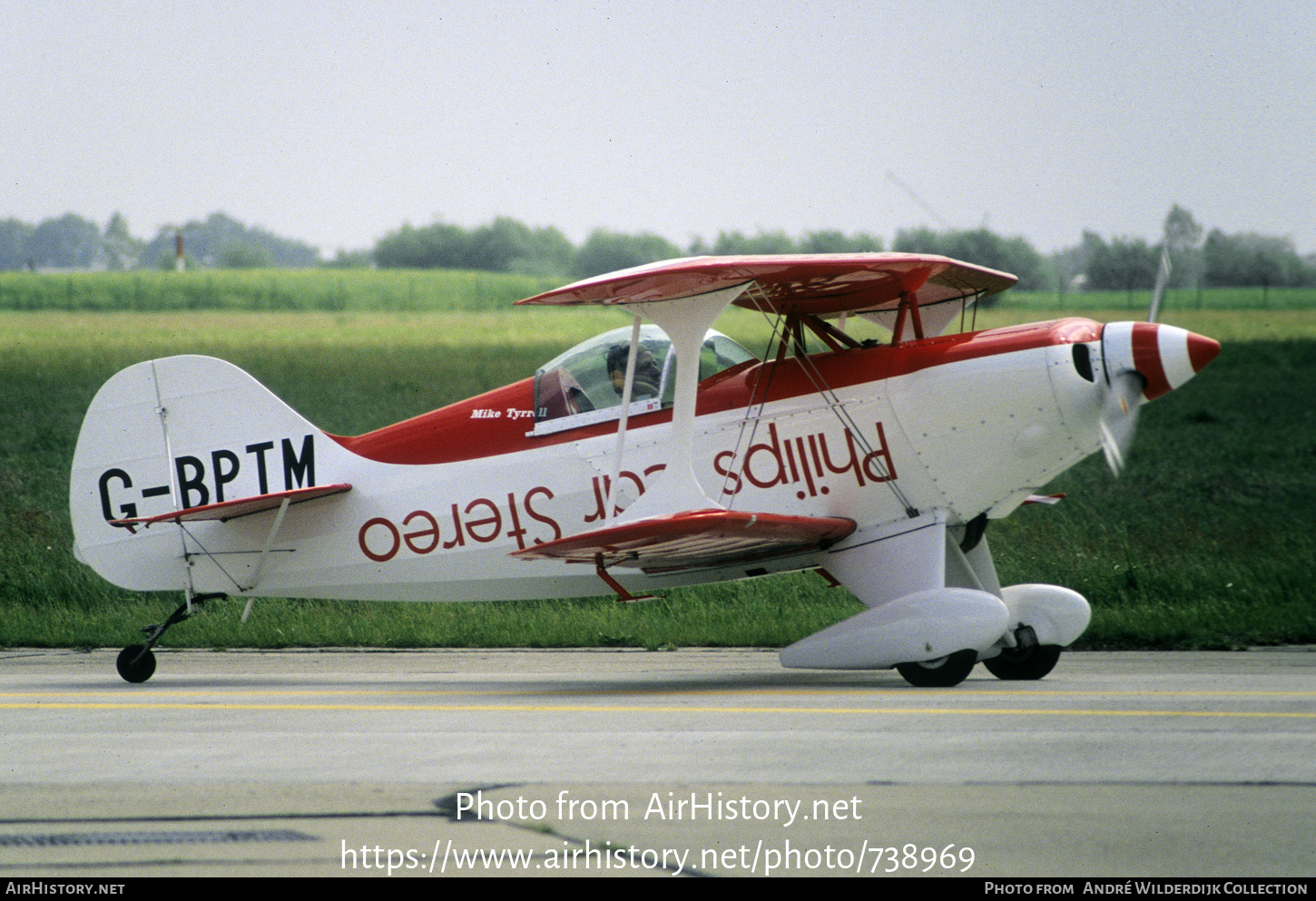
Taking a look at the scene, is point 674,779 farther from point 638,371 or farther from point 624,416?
point 638,371

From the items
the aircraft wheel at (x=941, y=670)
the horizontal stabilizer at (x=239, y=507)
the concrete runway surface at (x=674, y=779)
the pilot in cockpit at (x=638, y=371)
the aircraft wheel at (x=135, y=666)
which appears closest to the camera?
the concrete runway surface at (x=674, y=779)

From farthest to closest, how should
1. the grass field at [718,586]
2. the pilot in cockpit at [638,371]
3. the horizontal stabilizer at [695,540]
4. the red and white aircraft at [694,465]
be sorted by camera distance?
the grass field at [718,586] < the pilot in cockpit at [638,371] < the red and white aircraft at [694,465] < the horizontal stabilizer at [695,540]

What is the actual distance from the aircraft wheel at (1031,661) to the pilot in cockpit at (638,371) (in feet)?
9.95

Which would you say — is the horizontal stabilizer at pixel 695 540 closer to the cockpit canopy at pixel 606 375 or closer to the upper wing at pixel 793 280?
the cockpit canopy at pixel 606 375

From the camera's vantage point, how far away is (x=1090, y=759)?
5.98 meters

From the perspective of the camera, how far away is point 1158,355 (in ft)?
28.3

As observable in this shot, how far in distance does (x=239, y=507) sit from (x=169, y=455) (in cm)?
91

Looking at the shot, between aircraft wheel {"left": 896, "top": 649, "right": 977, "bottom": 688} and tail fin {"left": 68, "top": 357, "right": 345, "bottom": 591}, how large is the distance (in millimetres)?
4661

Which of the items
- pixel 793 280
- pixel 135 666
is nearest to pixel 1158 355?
pixel 793 280

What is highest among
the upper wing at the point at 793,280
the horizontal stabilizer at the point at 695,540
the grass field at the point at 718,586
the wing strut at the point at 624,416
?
the upper wing at the point at 793,280

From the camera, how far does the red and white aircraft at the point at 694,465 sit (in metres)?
8.74

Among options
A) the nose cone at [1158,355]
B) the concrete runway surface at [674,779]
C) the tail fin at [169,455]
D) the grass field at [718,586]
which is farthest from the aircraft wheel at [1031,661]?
the tail fin at [169,455]

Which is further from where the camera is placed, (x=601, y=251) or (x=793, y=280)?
(x=601, y=251)
